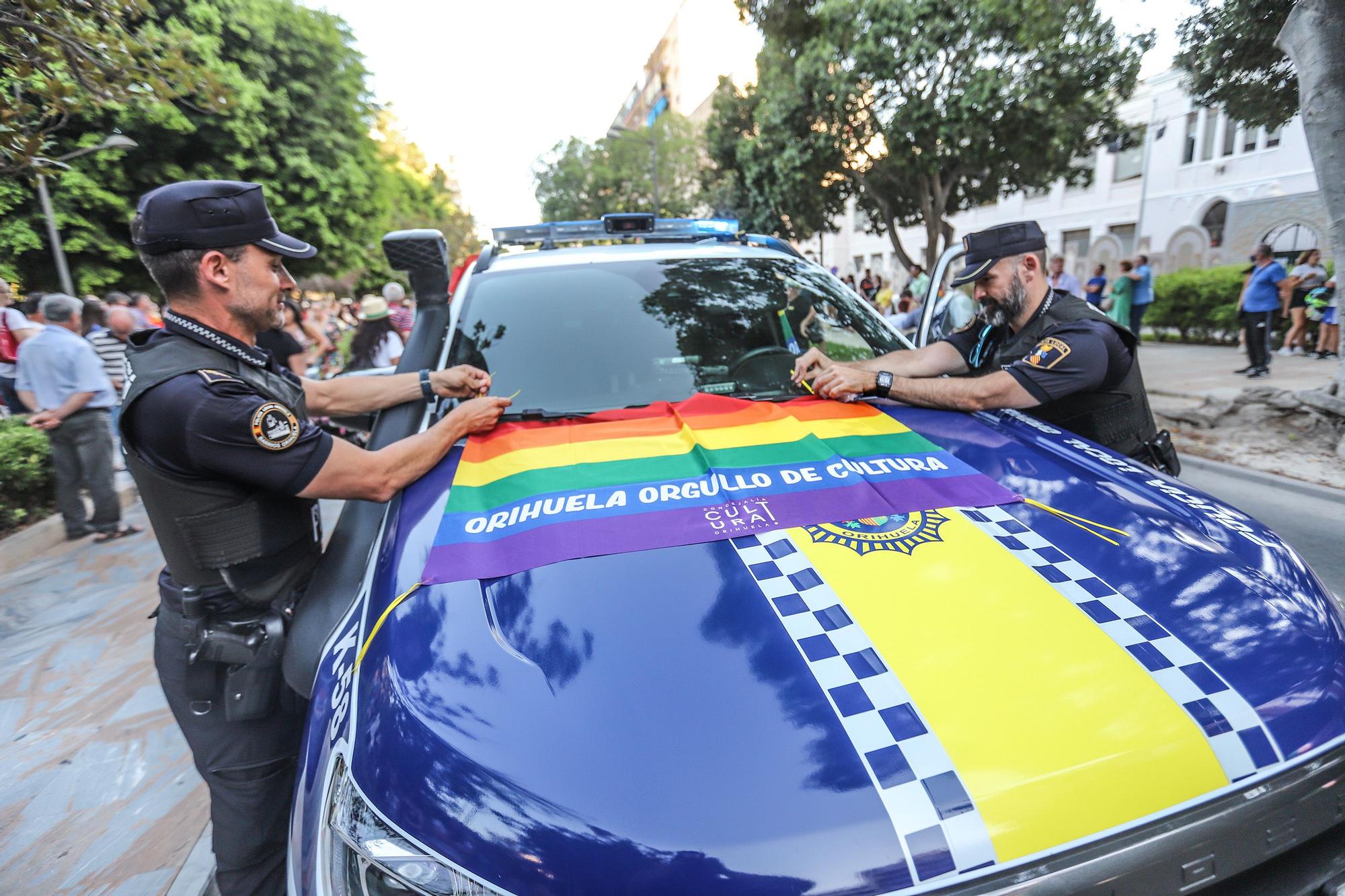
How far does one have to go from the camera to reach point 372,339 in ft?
23.2

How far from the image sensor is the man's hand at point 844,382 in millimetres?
2322

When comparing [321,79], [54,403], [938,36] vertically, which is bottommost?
[54,403]

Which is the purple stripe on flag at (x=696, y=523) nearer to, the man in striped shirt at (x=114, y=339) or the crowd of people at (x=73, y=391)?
the crowd of people at (x=73, y=391)

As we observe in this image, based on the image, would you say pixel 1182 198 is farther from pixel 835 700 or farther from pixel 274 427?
pixel 274 427

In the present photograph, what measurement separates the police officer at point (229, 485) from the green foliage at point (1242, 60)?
835 centimetres

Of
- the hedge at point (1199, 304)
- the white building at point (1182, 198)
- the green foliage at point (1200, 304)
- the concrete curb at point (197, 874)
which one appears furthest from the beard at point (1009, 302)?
the white building at point (1182, 198)

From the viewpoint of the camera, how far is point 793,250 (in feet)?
10.6

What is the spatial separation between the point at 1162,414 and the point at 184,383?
7.95m

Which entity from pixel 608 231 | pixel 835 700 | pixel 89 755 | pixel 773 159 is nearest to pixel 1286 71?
pixel 608 231

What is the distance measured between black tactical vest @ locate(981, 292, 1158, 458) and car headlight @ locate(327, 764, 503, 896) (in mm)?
2283

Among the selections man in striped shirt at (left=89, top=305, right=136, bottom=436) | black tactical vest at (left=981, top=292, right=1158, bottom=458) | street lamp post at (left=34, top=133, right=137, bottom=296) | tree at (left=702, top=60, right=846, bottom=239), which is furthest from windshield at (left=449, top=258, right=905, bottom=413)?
tree at (left=702, top=60, right=846, bottom=239)

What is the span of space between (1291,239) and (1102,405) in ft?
66.0

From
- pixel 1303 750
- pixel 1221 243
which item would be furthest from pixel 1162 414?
pixel 1221 243

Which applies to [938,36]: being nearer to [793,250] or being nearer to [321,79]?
[793,250]
